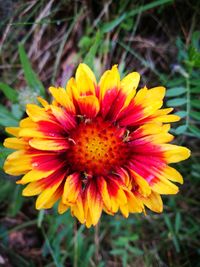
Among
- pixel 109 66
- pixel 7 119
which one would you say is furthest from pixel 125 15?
pixel 7 119

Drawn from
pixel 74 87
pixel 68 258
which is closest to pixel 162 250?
pixel 68 258

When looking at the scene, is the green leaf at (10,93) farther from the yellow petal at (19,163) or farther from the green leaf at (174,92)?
the green leaf at (174,92)

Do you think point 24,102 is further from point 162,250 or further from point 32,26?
point 162,250

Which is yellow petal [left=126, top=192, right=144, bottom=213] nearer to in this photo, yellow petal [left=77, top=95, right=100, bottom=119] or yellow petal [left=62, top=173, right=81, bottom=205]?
yellow petal [left=62, top=173, right=81, bottom=205]

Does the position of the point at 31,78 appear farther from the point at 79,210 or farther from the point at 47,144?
the point at 79,210

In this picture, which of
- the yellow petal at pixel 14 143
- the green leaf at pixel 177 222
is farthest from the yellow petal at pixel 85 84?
the green leaf at pixel 177 222

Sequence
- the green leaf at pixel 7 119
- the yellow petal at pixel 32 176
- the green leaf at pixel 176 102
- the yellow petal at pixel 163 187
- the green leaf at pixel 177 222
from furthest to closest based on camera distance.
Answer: the green leaf at pixel 177 222, the green leaf at pixel 176 102, the green leaf at pixel 7 119, the yellow petal at pixel 163 187, the yellow petal at pixel 32 176
